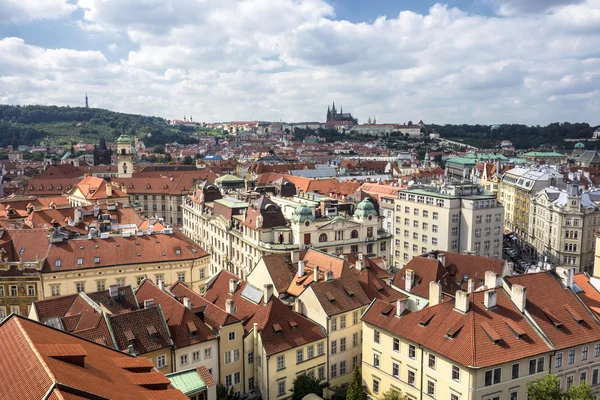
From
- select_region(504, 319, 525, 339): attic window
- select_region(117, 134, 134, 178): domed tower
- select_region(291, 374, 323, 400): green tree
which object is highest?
select_region(117, 134, 134, 178): domed tower

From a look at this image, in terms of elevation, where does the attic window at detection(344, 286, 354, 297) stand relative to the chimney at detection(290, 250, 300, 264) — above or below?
below

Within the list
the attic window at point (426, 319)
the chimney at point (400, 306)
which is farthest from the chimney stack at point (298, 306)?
the attic window at point (426, 319)

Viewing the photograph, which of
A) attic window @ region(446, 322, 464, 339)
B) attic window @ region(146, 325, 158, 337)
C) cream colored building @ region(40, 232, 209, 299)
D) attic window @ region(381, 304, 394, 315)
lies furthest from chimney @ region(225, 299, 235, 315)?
attic window @ region(446, 322, 464, 339)

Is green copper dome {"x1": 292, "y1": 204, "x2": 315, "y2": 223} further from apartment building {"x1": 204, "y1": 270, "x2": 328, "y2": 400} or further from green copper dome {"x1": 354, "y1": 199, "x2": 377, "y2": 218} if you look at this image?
apartment building {"x1": 204, "y1": 270, "x2": 328, "y2": 400}

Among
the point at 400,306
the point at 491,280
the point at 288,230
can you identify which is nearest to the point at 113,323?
the point at 400,306

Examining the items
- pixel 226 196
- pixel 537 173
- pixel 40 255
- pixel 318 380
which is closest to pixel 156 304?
pixel 318 380

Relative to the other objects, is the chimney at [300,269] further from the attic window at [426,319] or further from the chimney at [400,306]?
the attic window at [426,319]
